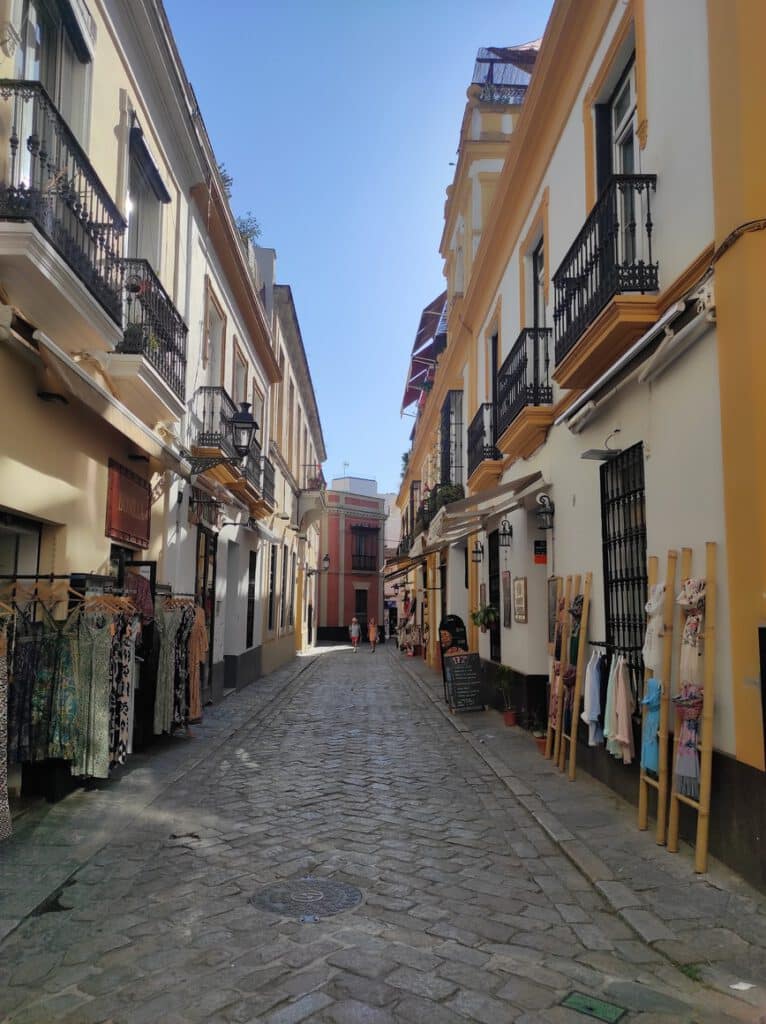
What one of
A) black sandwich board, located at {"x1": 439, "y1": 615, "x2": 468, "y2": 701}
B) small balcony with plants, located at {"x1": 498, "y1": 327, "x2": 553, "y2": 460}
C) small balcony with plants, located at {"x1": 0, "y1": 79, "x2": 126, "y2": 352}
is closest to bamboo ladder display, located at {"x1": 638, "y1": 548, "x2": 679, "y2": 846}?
small balcony with plants, located at {"x1": 498, "y1": 327, "x2": 553, "y2": 460}

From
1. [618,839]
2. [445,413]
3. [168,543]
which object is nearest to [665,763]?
[618,839]

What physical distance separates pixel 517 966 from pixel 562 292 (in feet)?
20.6

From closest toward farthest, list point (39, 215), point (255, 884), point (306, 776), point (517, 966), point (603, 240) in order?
point (517, 966), point (255, 884), point (39, 215), point (603, 240), point (306, 776)

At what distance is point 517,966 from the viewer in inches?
139

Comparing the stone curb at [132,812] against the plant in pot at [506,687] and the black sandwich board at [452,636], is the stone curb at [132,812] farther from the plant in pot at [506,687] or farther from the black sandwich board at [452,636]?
the plant in pot at [506,687]

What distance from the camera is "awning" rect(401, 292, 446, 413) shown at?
23391 mm

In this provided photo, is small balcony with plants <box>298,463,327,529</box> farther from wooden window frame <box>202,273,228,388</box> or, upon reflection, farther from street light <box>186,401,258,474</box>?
wooden window frame <box>202,273,228,388</box>

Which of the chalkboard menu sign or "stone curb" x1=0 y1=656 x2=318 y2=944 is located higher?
the chalkboard menu sign

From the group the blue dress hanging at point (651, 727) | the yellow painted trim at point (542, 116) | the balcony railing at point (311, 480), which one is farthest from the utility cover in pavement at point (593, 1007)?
the balcony railing at point (311, 480)

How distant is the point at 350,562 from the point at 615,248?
1541 inches

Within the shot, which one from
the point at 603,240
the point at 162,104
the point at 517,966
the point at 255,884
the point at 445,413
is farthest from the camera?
the point at 445,413

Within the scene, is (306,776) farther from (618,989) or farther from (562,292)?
(562,292)

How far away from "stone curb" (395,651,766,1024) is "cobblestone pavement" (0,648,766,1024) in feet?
0.06

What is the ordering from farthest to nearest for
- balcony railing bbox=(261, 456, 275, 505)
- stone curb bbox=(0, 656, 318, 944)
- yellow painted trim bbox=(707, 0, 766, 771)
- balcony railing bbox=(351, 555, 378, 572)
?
balcony railing bbox=(351, 555, 378, 572), balcony railing bbox=(261, 456, 275, 505), yellow painted trim bbox=(707, 0, 766, 771), stone curb bbox=(0, 656, 318, 944)
